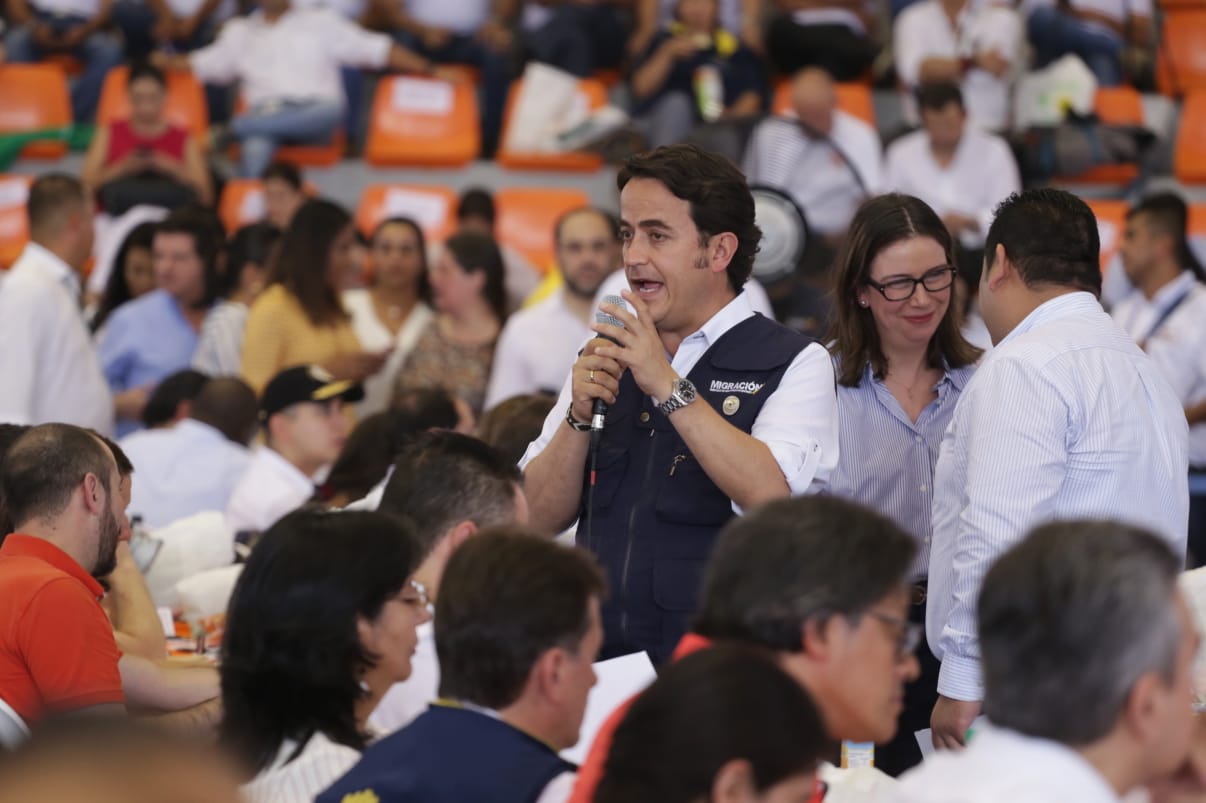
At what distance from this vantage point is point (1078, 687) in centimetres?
168

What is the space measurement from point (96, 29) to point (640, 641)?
7486mm

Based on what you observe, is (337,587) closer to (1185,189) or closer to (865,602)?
(865,602)

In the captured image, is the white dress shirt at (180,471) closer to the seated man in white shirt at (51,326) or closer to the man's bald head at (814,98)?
the seated man in white shirt at (51,326)

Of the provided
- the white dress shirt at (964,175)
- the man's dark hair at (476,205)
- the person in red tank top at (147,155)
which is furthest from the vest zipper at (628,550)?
the person in red tank top at (147,155)

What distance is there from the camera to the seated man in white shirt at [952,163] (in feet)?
24.1

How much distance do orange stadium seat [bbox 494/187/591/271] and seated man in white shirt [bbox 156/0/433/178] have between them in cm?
117

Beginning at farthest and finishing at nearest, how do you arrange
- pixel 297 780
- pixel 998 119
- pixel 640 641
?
pixel 998 119 < pixel 640 641 < pixel 297 780

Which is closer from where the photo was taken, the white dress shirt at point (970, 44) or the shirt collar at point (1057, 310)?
the shirt collar at point (1057, 310)

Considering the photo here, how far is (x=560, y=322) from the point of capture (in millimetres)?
5703

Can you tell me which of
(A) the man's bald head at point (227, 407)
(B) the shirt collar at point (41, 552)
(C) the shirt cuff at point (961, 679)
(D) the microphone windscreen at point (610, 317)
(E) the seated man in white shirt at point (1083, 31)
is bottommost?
(A) the man's bald head at point (227, 407)

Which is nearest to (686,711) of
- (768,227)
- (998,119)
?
(768,227)

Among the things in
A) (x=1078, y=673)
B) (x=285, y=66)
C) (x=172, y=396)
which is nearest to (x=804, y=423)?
(x=1078, y=673)

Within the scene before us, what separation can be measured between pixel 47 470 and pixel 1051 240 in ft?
6.24

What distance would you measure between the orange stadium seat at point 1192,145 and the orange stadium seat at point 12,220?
5.90 m
